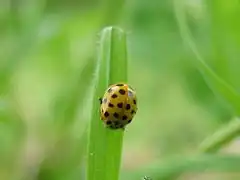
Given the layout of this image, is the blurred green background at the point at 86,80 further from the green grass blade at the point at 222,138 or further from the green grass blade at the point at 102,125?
the green grass blade at the point at 102,125

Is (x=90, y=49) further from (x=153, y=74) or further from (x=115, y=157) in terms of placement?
(x=115, y=157)

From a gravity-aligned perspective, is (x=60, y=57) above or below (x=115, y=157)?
above

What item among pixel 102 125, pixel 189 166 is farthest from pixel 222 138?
pixel 102 125

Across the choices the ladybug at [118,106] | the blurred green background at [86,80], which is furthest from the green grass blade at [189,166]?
the ladybug at [118,106]

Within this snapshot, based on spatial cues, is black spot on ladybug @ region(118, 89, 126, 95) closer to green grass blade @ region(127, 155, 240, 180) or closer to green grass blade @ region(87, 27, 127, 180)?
green grass blade @ region(87, 27, 127, 180)

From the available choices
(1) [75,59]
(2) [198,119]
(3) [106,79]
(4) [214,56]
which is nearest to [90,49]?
(1) [75,59]

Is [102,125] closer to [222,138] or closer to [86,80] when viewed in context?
[222,138]

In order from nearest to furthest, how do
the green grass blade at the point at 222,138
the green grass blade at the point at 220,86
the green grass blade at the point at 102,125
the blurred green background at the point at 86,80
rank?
the green grass blade at the point at 102,125, the green grass blade at the point at 220,86, the green grass blade at the point at 222,138, the blurred green background at the point at 86,80
